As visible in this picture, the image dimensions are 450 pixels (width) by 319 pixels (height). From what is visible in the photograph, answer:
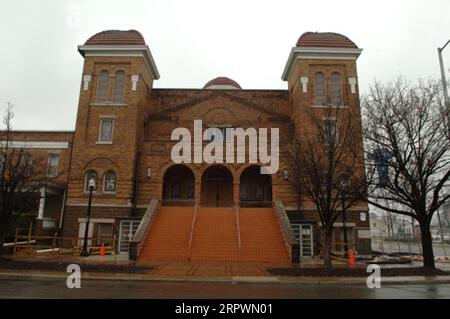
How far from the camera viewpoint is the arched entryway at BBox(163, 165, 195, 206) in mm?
29641

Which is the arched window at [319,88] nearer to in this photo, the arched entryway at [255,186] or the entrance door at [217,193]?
the arched entryway at [255,186]

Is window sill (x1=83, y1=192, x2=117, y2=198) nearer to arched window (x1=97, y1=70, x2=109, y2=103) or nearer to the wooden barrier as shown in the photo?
the wooden barrier

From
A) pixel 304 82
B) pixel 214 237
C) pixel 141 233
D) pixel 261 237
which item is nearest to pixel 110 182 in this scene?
pixel 141 233

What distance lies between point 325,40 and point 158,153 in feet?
56.6

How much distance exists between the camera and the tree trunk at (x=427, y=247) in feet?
53.6

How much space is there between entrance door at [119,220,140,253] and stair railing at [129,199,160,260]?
4.66 ft

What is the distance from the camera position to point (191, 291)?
10.3 meters

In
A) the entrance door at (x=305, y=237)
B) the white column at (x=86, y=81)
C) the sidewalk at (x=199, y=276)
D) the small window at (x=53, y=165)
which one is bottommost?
the sidewalk at (x=199, y=276)

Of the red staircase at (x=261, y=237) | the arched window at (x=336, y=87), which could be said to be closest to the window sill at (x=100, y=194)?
the red staircase at (x=261, y=237)

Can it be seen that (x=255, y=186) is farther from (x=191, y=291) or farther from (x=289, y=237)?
(x=191, y=291)

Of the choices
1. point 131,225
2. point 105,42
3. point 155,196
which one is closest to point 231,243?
point 131,225

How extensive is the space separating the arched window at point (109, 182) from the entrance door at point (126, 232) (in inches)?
178

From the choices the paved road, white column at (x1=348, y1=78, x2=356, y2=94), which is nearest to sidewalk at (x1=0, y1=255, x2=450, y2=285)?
the paved road

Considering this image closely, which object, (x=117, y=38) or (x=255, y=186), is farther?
(x=117, y=38)
